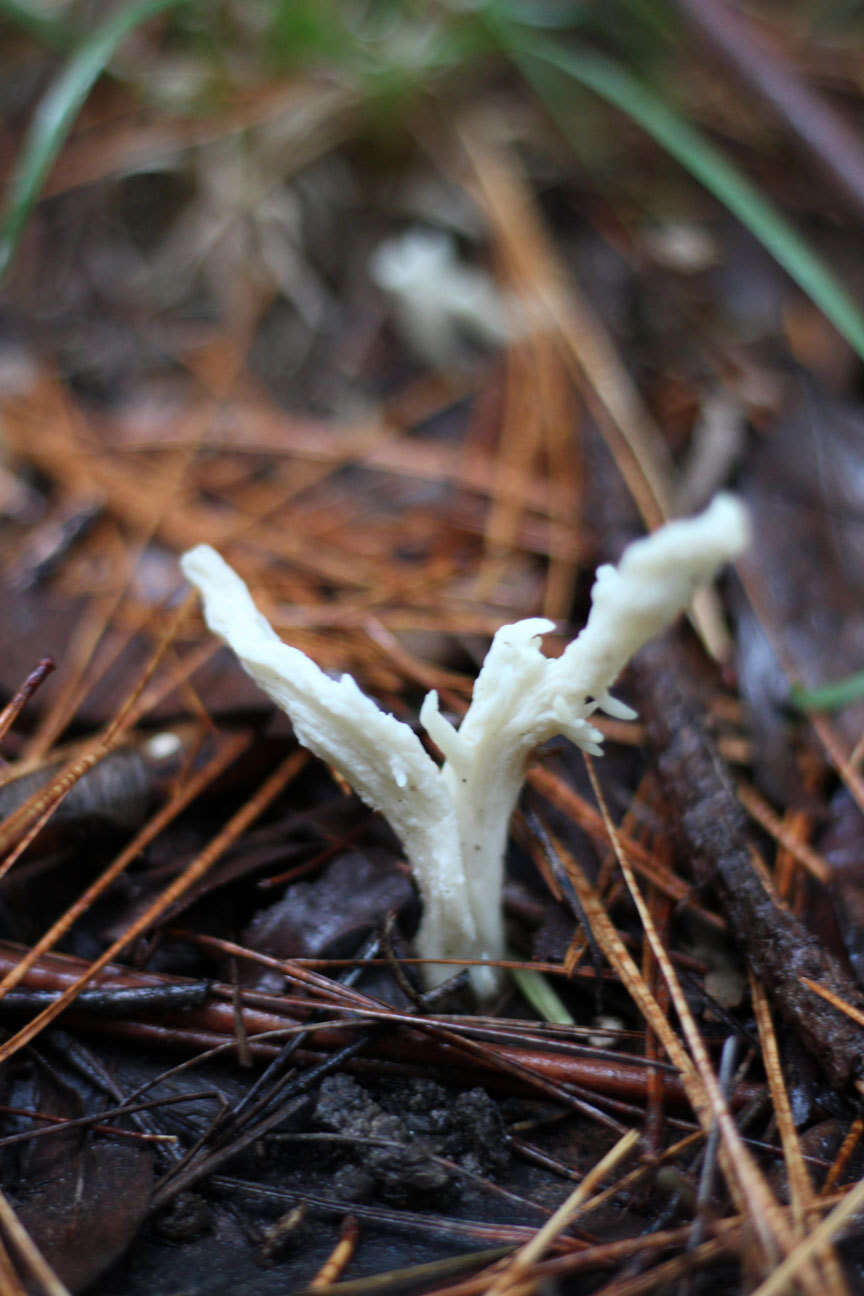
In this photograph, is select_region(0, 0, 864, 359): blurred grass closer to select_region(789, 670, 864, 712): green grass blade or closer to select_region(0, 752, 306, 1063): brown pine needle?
select_region(789, 670, 864, 712): green grass blade

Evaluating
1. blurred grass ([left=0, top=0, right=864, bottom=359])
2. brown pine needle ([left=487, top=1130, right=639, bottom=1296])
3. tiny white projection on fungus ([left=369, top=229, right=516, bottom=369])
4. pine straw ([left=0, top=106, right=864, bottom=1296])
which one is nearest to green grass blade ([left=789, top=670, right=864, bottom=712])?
pine straw ([left=0, top=106, right=864, bottom=1296])

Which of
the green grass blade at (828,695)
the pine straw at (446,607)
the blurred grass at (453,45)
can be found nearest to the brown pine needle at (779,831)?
the pine straw at (446,607)

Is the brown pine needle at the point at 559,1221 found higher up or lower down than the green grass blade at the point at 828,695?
lower down

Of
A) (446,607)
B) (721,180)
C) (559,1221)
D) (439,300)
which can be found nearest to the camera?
(559,1221)

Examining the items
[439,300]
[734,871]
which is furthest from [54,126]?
[734,871]

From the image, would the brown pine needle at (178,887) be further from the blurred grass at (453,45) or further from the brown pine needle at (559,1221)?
the blurred grass at (453,45)

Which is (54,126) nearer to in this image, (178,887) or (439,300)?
(439,300)

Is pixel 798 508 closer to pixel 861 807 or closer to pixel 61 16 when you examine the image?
pixel 861 807
